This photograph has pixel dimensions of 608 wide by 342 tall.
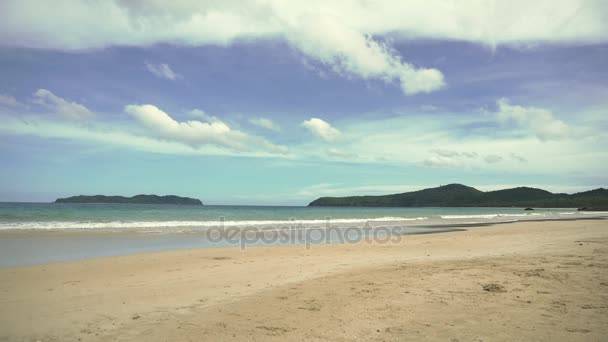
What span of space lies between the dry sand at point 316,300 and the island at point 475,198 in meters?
148

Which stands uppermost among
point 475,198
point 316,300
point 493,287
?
point 475,198

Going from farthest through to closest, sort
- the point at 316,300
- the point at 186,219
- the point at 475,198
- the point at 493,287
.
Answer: the point at 475,198, the point at 186,219, the point at 493,287, the point at 316,300

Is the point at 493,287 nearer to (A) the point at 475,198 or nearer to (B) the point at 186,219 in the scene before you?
(B) the point at 186,219

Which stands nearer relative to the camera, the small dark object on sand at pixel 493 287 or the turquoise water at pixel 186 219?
the small dark object on sand at pixel 493 287

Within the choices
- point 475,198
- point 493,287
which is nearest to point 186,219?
point 493,287

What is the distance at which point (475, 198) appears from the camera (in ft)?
534

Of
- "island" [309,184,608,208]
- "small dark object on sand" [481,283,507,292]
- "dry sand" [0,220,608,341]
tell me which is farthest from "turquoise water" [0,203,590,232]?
"island" [309,184,608,208]

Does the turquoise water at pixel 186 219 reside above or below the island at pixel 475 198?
below

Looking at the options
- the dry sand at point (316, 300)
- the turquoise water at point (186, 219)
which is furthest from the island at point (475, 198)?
the dry sand at point (316, 300)

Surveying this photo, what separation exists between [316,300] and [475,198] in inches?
6906

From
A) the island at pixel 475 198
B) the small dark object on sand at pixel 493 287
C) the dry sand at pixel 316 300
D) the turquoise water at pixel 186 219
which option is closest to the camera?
the dry sand at pixel 316 300

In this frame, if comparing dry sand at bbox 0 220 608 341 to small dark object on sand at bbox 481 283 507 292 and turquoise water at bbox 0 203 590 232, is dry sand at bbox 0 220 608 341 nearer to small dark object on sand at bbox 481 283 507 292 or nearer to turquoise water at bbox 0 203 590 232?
small dark object on sand at bbox 481 283 507 292

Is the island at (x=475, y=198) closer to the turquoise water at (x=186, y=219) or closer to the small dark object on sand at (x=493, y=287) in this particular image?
the turquoise water at (x=186, y=219)

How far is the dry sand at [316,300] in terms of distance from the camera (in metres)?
5.03
